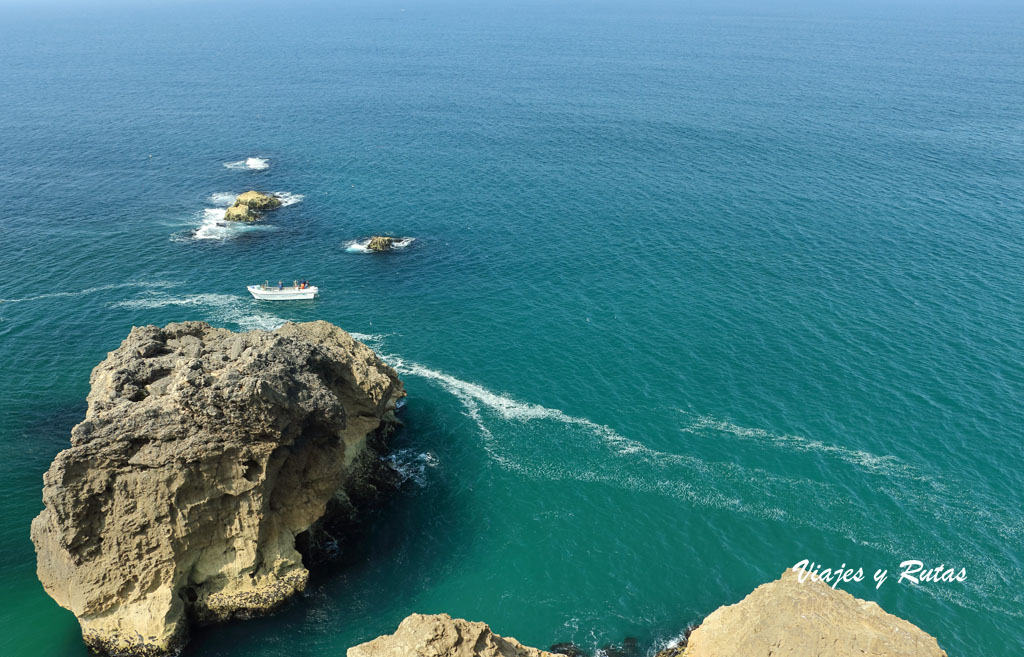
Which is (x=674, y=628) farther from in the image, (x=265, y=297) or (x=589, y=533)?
(x=265, y=297)

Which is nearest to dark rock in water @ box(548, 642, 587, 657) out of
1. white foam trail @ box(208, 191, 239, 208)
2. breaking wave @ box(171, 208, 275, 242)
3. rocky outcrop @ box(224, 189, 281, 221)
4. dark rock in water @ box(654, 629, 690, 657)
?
dark rock in water @ box(654, 629, 690, 657)

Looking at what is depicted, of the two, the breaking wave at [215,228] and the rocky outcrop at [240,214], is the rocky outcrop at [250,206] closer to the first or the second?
the rocky outcrop at [240,214]

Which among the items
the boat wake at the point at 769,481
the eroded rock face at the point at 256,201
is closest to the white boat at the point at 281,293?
the boat wake at the point at 769,481

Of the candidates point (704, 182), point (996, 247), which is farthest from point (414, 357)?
point (996, 247)

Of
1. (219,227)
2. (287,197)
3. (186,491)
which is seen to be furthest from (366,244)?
(186,491)

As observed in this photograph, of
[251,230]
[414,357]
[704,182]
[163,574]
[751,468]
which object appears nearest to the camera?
[163,574]

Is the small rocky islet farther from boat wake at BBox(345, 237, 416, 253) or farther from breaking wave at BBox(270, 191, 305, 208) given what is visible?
breaking wave at BBox(270, 191, 305, 208)
